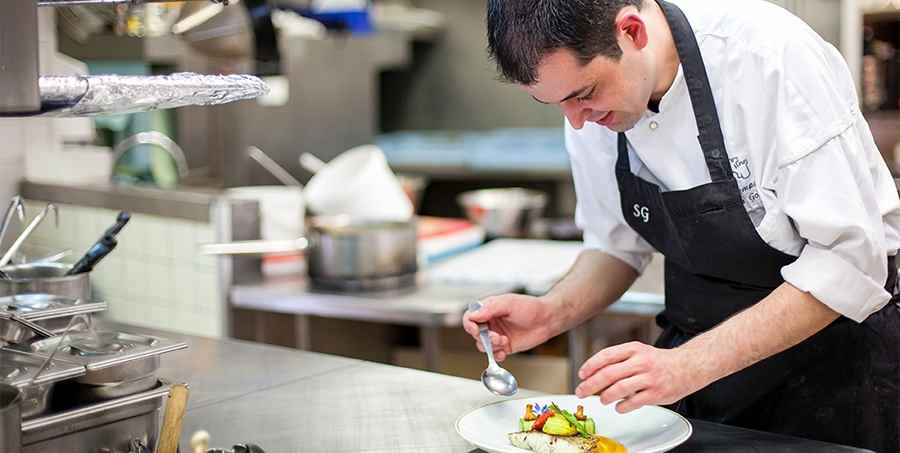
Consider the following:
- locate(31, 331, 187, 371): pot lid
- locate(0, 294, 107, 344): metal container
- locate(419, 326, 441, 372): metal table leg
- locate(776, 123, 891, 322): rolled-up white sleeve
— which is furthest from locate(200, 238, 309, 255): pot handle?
A: locate(776, 123, 891, 322): rolled-up white sleeve

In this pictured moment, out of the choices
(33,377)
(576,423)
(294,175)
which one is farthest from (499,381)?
(294,175)

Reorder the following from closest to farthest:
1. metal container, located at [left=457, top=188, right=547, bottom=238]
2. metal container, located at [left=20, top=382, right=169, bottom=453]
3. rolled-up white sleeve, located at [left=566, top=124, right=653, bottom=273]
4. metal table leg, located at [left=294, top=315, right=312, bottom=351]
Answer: metal container, located at [left=20, top=382, right=169, bottom=453]
rolled-up white sleeve, located at [left=566, top=124, right=653, bottom=273]
metal table leg, located at [left=294, top=315, right=312, bottom=351]
metal container, located at [left=457, top=188, right=547, bottom=238]

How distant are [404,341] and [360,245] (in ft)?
3.25

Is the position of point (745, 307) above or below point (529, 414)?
above

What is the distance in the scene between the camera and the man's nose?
174cm

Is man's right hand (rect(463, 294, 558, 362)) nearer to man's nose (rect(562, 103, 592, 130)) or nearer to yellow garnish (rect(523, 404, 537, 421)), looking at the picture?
yellow garnish (rect(523, 404, 537, 421))

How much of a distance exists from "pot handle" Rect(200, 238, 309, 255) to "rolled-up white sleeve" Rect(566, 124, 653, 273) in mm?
1506

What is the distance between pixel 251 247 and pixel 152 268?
1.27 ft

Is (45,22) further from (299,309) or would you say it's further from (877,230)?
(877,230)

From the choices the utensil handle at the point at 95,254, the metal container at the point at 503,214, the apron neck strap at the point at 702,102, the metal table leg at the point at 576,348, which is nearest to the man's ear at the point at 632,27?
the apron neck strap at the point at 702,102

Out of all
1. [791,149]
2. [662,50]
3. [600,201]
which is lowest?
[600,201]

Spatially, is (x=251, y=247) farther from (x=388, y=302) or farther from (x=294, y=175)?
(x=294, y=175)

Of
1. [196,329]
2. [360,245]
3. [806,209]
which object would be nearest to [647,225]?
[806,209]

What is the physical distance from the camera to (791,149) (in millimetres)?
1654
